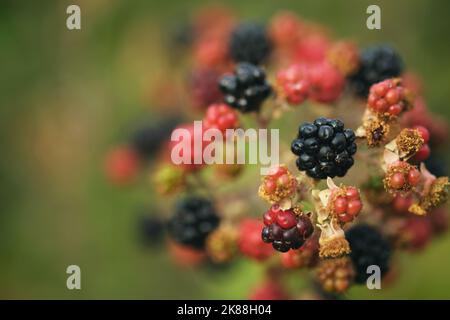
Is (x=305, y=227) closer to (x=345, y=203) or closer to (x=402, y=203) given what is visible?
(x=345, y=203)

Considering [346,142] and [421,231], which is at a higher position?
[346,142]

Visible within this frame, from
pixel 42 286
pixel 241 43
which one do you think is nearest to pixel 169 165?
pixel 241 43

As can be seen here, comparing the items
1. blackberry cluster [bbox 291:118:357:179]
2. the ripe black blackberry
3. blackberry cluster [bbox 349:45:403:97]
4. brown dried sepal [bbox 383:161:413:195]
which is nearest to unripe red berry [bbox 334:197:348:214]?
blackberry cluster [bbox 291:118:357:179]

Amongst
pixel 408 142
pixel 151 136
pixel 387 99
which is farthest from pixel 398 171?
pixel 151 136

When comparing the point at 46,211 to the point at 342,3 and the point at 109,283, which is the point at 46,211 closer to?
the point at 109,283

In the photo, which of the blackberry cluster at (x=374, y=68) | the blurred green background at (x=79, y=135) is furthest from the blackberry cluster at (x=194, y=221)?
the blurred green background at (x=79, y=135)

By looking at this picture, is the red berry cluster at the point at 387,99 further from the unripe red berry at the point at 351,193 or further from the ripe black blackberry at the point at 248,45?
the ripe black blackberry at the point at 248,45

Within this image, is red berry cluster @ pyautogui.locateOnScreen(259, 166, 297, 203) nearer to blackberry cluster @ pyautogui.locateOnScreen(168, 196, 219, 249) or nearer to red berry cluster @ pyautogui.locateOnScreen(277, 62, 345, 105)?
red berry cluster @ pyautogui.locateOnScreen(277, 62, 345, 105)
